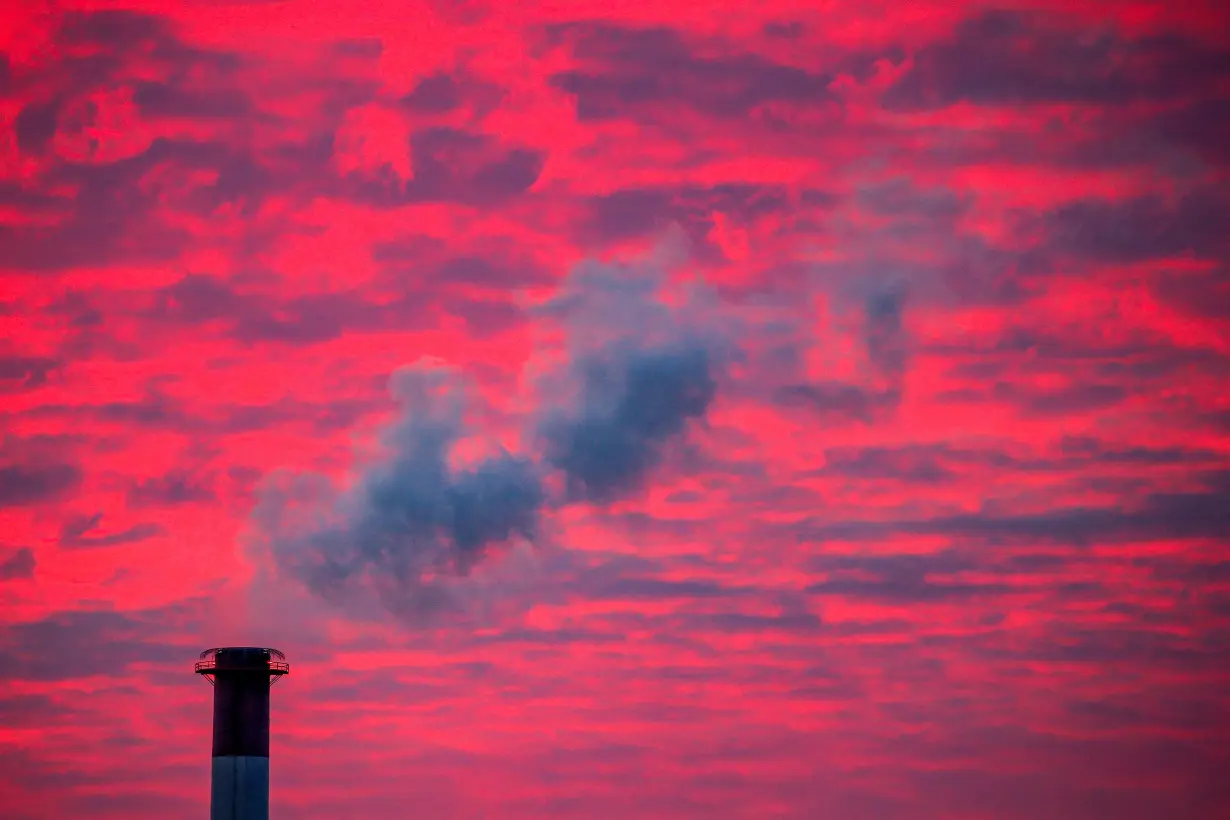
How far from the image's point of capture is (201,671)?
91.1 m

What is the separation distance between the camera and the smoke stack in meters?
88.8

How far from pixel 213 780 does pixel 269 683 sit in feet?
18.2

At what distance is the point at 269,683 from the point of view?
91.6 metres

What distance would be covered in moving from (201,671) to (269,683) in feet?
11.4

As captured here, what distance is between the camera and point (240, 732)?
294 ft

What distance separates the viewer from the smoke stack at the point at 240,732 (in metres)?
88.8

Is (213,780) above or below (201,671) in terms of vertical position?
below

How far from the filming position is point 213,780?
3516 inches
